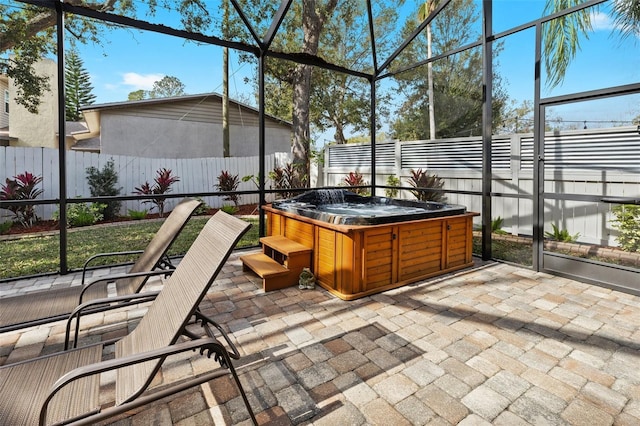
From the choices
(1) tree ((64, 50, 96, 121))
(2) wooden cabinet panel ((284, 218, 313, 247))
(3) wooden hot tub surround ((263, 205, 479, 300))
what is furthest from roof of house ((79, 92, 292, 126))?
(1) tree ((64, 50, 96, 121))

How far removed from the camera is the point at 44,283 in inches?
154

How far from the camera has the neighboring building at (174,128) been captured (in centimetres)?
1131

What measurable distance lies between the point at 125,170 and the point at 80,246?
146 inches

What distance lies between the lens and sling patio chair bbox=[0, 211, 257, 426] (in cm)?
131

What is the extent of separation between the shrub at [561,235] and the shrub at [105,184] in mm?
8652

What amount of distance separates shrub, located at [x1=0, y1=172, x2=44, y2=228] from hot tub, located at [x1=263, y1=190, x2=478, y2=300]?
568 centimetres

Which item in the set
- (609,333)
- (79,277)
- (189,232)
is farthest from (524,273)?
(189,232)

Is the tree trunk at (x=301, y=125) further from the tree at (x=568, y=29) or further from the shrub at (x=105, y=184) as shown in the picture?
the tree at (x=568, y=29)

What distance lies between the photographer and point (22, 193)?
23.5ft

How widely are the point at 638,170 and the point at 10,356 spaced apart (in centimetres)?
613

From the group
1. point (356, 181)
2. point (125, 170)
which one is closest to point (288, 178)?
point (356, 181)

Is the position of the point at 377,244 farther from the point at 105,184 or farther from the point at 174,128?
the point at 174,128

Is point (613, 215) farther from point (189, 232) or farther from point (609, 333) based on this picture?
point (189, 232)

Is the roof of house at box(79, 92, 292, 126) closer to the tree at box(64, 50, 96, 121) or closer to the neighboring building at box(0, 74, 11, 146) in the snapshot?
the neighboring building at box(0, 74, 11, 146)
